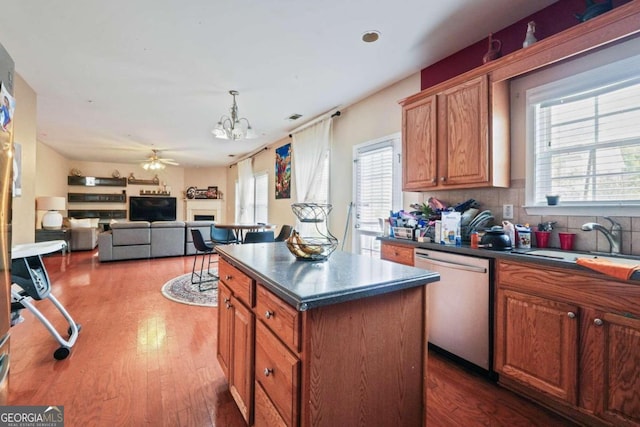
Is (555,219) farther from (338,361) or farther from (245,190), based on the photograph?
(245,190)

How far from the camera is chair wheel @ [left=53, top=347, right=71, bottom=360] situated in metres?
2.16

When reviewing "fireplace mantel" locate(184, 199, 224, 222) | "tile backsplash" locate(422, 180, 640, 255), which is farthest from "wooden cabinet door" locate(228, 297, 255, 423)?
"fireplace mantel" locate(184, 199, 224, 222)

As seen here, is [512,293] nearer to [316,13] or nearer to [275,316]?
[275,316]

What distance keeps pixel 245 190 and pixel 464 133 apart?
6.24 metres

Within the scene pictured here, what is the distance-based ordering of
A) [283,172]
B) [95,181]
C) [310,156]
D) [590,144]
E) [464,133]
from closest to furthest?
[590,144] → [464,133] → [310,156] → [283,172] → [95,181]

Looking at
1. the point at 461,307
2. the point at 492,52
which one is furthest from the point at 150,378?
the point at 492,52

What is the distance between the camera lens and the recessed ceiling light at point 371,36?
230cm

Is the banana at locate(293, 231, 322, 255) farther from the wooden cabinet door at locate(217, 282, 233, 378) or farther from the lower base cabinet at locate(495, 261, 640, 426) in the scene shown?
the lower base cabinet at locate(495, 261, 640, 426)

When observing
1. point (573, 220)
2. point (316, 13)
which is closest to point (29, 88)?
point (316, 13)

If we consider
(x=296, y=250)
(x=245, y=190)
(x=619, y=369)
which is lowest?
(x=619, y=369)

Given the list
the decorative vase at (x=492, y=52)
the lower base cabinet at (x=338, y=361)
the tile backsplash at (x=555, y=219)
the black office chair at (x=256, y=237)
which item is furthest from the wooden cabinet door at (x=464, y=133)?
the black office chair at (x=256, y=237)

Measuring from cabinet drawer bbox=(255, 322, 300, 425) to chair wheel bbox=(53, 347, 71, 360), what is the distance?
1912mm

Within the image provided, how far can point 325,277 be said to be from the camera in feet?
3.79

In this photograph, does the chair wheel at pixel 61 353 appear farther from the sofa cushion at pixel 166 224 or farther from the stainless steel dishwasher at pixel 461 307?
the sofa cushion at pixel 166 224
